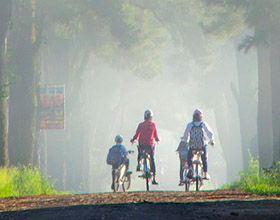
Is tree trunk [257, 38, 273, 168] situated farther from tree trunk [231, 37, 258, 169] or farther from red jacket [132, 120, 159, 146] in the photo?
tree trunk [231, 37, 258, 169]

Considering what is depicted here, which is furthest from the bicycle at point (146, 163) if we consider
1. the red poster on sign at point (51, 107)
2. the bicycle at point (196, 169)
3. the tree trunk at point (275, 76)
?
the red poster on sign at point (51, 107)

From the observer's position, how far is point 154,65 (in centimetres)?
4734

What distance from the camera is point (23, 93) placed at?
2528cm

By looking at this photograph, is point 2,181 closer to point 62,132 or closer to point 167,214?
point 167,214

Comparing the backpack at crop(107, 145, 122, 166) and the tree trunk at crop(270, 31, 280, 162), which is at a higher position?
the tree trunk at crop(270, 31, 280, 162)

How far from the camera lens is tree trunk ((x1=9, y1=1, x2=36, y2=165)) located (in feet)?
79.0

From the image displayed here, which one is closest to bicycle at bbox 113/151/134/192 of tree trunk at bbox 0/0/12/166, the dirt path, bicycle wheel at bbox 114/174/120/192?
bicycle wheel at bbox 114/174/120/192

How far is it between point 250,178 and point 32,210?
323 inches

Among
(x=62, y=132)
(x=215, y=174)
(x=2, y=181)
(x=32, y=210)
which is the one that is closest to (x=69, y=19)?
(x=62, y=132)

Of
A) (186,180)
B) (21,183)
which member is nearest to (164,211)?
(186,180)

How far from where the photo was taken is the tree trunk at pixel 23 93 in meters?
24.1

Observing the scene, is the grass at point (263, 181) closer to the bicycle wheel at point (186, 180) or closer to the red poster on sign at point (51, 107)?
the bicycle wheel at point (186, 180)

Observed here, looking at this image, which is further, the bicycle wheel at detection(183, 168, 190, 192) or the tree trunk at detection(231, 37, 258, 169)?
the tree trunk at detection(231, 37, 258, 169)

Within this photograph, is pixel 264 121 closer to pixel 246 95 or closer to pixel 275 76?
pixel 275 76
